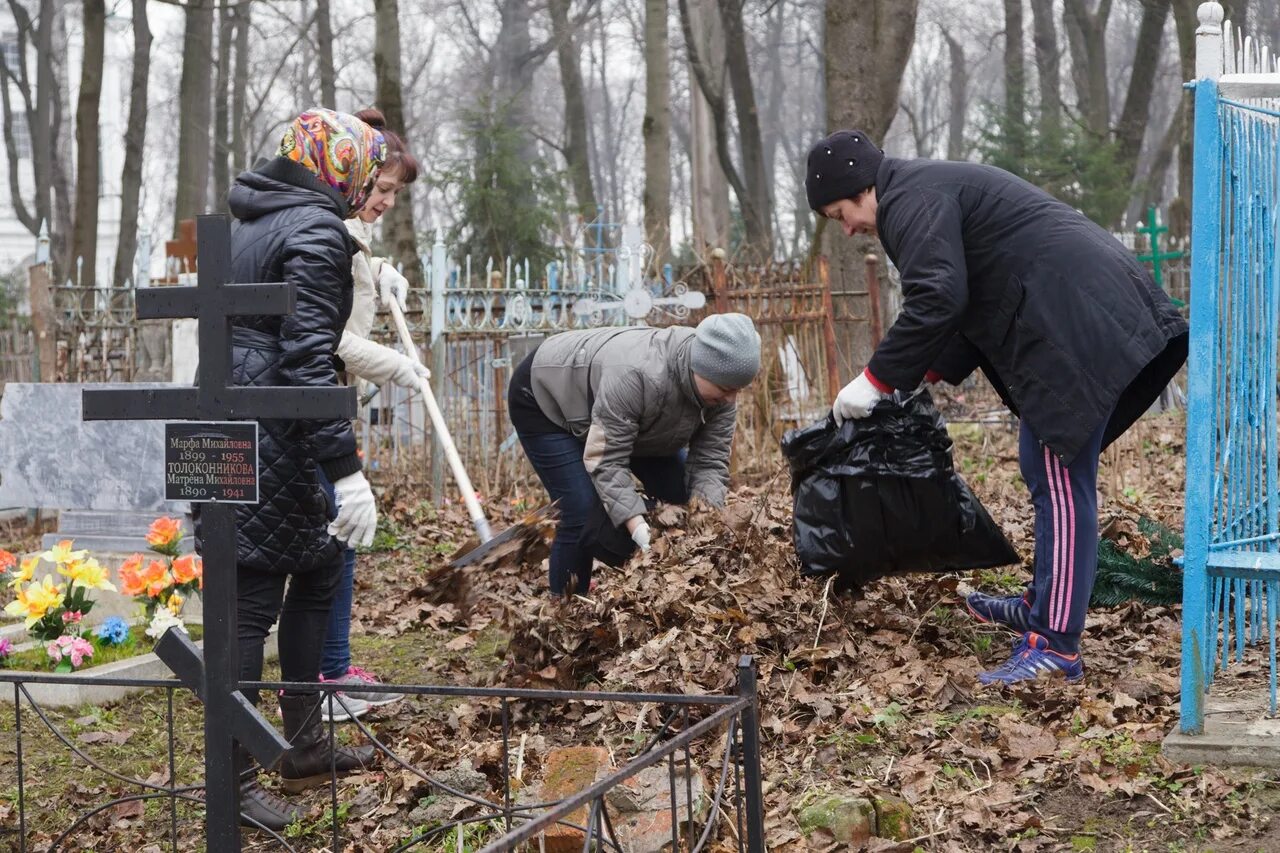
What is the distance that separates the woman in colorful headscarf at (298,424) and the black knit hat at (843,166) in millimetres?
1275

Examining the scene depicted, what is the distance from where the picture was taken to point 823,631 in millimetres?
4242

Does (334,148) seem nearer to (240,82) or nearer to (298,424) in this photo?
(298,424)

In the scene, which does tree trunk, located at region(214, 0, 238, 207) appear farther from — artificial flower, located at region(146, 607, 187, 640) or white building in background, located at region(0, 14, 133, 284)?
artificial flower, located at region(146, 607, 187, 640)

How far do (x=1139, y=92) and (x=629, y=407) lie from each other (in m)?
18.3

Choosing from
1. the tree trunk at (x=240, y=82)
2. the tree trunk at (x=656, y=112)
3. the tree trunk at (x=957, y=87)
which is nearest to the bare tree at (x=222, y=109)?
the tree trunk at (x=240, y=82)

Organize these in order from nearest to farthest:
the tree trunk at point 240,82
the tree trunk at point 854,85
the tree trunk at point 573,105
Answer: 1. the tree trunk at point 854,85
2. the tree trunk at point 573,105
3. the tree trunk at point 240,82

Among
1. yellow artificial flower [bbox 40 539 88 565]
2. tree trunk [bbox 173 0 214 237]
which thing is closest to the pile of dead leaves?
yellow artificial flower [bbox 40 539 88 565]

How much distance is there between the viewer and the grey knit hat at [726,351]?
4.44 meters

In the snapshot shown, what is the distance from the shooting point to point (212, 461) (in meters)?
2.40

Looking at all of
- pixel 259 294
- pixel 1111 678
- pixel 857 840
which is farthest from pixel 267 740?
pixel 1111 678

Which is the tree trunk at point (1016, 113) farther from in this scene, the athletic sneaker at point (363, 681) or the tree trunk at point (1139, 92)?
the athletic sneaker at point (363, 681)

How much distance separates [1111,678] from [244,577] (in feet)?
8.19

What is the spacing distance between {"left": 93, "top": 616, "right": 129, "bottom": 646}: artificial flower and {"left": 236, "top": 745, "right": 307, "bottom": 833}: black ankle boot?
1.82 metres

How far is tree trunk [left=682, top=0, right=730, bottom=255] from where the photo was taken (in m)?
20.0
